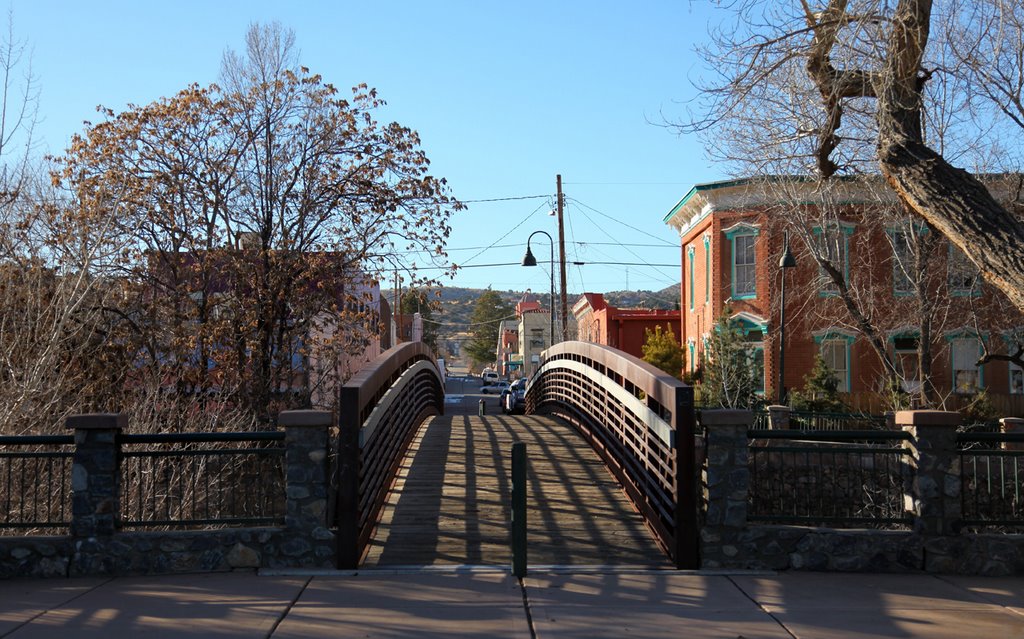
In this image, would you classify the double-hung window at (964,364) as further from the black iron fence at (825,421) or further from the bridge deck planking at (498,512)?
the bridge deck planking at (498,512)

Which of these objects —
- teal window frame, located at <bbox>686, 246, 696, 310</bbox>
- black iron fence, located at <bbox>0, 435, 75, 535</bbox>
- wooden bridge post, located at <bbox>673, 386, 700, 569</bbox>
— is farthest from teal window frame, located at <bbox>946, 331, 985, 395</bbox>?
black iron fence, located at <bbox>0, 435, 75, 535</bbox>

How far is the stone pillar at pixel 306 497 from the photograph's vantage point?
869 cm

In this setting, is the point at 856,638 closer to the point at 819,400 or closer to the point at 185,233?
the point at 185,233

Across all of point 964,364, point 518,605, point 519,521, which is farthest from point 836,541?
point 964,364

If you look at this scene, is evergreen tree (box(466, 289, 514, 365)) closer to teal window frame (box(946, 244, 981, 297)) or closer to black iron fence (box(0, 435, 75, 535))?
teal window frame (box(946, 244, 981, 297))

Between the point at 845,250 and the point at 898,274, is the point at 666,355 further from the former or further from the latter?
the point at 845,250

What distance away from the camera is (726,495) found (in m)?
8.84

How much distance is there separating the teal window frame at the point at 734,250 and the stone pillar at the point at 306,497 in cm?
2285

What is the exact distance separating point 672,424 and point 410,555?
2.73 metres

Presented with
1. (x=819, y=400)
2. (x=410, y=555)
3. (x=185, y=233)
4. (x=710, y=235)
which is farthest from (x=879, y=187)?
(x=410, y=555)

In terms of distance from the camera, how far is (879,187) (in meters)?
22.4

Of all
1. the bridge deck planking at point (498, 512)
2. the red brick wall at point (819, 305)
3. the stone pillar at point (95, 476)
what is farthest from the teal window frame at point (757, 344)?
the stone pillar at point (95, 476)

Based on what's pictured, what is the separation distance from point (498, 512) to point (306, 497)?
2.71 meters

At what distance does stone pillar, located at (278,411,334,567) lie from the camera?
28.5 ft
